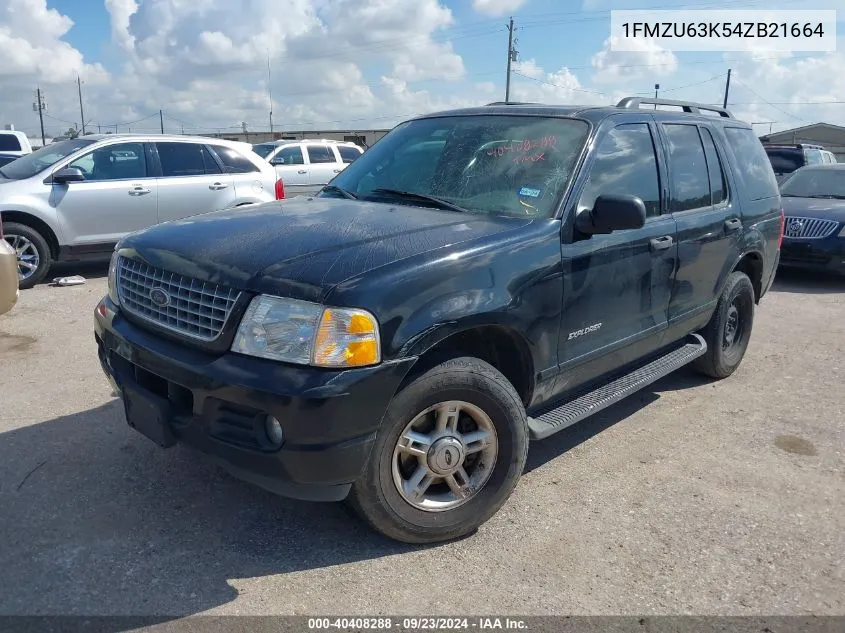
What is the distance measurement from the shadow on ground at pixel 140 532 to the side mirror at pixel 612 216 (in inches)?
69.2

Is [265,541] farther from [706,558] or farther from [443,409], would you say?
[706,558]

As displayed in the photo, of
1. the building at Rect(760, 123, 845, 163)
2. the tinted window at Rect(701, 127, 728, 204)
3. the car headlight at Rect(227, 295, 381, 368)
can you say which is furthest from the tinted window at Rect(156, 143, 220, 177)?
the building at Rect(760, 123, 845, 163)

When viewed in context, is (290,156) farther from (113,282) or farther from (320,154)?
(113,282)

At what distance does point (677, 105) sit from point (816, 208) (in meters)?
5.97

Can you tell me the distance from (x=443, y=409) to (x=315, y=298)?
775 mm

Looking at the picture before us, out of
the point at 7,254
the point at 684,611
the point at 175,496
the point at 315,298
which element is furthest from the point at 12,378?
the point at 684,611

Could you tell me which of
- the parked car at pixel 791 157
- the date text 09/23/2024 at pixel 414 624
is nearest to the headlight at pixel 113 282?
the date text 09/23/2024 at pixel 414 624

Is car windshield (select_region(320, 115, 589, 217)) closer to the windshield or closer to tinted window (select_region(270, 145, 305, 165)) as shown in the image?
tinted window (select_region(270, 145, 305, 165))

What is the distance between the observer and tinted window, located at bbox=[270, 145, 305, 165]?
15.5m

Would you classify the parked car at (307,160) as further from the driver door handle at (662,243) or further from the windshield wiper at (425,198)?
the driver door handle at (662,243)

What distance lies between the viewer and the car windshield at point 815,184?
1048 centimetres

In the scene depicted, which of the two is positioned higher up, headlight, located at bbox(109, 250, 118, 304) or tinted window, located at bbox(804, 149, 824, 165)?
tinted window, located at bbox(804, 149, 824, 165)

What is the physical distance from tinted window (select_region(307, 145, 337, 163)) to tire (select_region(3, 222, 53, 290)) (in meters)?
8.39

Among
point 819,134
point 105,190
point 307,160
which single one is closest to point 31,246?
point 105,190
